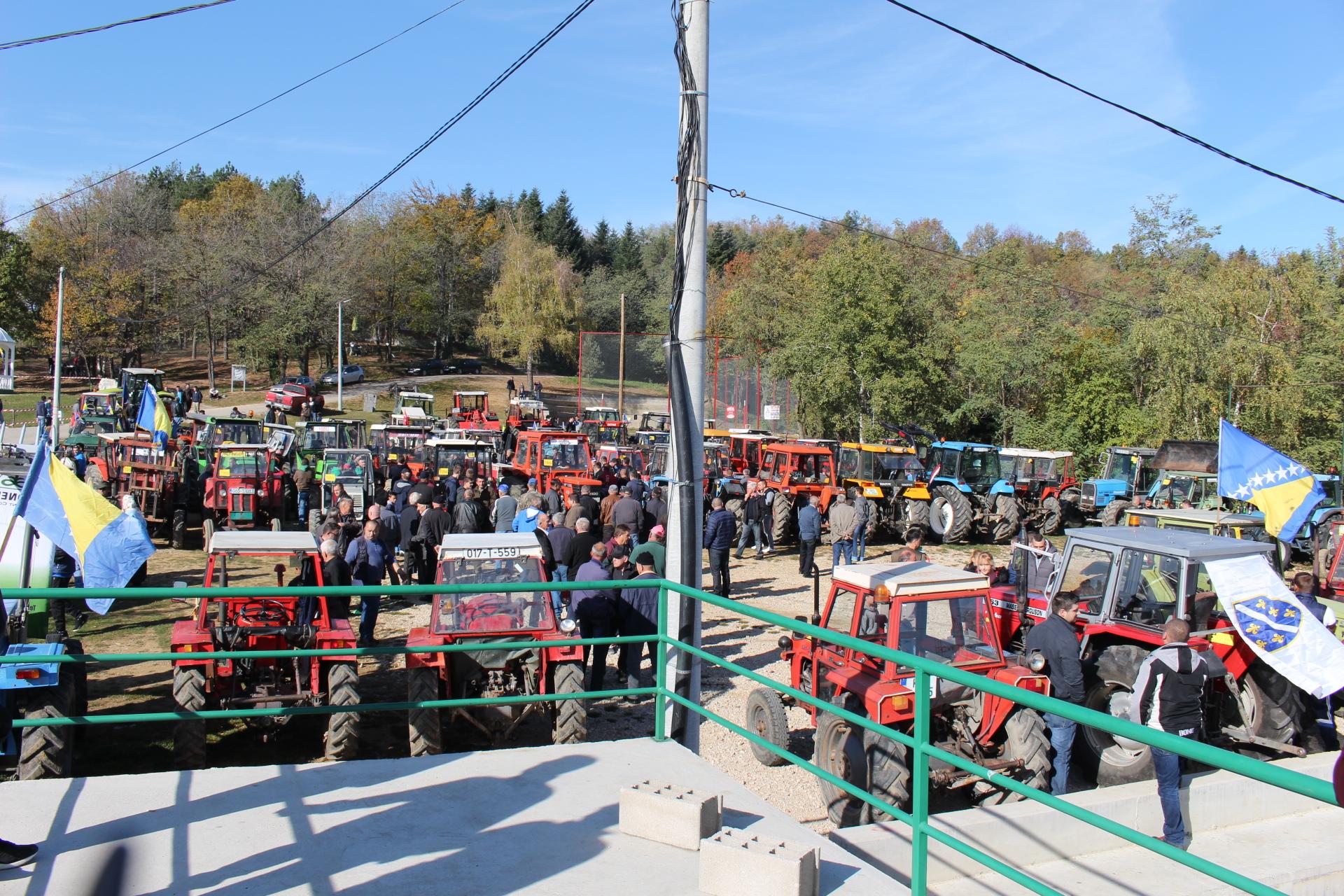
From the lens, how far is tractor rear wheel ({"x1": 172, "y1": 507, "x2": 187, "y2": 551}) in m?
17.7

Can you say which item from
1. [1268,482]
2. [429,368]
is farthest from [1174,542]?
[429,368]

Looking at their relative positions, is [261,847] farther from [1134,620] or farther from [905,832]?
[1134,620]

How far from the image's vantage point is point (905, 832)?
A: 5.37 meters

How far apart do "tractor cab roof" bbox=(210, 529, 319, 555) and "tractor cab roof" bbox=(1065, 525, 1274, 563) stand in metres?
6.68

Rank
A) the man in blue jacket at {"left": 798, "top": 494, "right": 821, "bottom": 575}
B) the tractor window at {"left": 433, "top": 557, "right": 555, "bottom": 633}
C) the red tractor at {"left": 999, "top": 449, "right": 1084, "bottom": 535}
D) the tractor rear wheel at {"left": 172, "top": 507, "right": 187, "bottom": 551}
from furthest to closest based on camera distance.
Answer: the red tractor at {"left": 999, "top": 449, "right": 1084, "bottom": 535}, the tractor rear wheel at {"left": 172, "top": 507, "right": 187, "bottom": 551}, the man in blue jacket at {"left": 798, "top": 494, "right": 821, "bottom": 575}, the tractor window at {"left": 433, "top": 557, "right": 555, "bottom": 633}

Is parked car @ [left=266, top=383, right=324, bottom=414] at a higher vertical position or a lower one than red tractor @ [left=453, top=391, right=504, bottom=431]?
higher

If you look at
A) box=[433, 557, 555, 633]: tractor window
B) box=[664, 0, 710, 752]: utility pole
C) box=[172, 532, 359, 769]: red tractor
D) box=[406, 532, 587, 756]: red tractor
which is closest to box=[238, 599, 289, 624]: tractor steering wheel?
box=[172, 532, 359, 769]: red tractor

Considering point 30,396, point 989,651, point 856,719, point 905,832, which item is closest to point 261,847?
point 856,719

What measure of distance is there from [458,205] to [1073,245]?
42.6m

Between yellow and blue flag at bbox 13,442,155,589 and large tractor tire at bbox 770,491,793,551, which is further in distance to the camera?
large tractor tire at bbox 770,491,793,551

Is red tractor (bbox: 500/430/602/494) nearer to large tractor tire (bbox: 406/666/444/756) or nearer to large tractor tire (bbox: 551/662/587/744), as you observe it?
large tractor tire (bbox: 551/662/587/744)

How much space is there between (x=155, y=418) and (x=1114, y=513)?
18931 millimetres

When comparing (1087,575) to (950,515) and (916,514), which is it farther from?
(950,515)

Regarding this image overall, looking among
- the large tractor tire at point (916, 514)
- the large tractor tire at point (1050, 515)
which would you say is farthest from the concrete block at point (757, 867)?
the large tractor tire at point (1050, 515)
